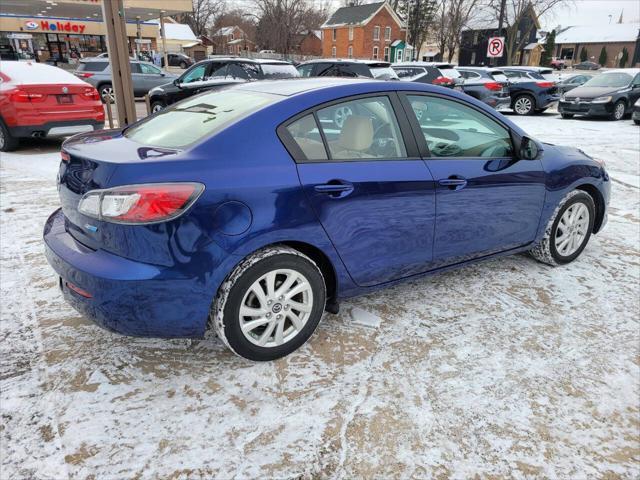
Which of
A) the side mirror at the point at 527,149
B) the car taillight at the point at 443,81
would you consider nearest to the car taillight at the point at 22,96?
the side mirror at the point at 527,149

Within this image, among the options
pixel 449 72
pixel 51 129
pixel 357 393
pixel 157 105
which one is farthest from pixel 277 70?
pixel 357 393

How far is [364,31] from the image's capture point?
2420 inches

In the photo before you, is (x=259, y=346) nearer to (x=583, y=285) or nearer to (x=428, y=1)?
(x=583, y=285)

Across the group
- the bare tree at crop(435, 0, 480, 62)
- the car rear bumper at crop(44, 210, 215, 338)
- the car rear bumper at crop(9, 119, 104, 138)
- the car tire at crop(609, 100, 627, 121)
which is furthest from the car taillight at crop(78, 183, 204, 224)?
the bare tree at crop(435, 0, 480, 62)

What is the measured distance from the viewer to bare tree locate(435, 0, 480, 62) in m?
46.3

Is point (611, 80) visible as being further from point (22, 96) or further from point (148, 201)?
point (148, 201)

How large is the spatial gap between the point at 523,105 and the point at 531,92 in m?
0.53

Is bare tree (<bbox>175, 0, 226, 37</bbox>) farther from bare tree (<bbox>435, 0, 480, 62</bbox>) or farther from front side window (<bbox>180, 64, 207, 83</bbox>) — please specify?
front side window (<bbox>180, 64, 207, 83</bbox>)

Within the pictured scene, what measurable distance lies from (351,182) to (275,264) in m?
0.65

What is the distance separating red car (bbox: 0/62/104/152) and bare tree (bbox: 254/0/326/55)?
4782cm

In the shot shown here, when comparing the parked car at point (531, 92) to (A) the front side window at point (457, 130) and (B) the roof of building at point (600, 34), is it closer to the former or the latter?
(A) the front side window at point (457, 130)

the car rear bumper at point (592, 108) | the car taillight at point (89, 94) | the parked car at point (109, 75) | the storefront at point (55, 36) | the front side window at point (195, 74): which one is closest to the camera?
the car taillight at point (89, 94)

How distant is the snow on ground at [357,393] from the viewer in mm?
Result: 2170

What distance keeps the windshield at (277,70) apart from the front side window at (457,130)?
8.84m
